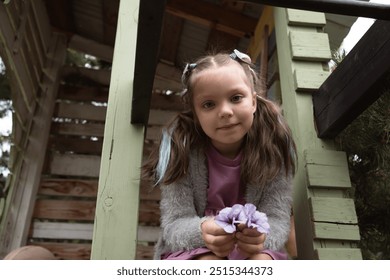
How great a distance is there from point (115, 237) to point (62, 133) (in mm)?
2408

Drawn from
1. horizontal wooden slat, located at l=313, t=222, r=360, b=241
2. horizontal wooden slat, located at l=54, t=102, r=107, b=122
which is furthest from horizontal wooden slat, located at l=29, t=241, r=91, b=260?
horizontal wooden slat, located at l=313, t=222, r=360, b=241

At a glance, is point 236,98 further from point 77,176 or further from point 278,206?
point 77,176

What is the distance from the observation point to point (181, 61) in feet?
11.9

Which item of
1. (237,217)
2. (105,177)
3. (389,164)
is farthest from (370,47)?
(105,177)

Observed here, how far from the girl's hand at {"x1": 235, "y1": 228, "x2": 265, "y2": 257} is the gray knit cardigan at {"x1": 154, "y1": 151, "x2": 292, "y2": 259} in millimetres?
140

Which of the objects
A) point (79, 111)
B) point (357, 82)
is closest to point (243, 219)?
Result: point (357, 82)

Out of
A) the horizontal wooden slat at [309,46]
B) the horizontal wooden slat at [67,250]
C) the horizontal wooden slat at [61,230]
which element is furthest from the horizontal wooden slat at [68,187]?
the horizontal wooden slat at [309,46]

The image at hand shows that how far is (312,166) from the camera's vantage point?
1.49 meters

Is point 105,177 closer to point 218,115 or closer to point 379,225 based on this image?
point 218,115

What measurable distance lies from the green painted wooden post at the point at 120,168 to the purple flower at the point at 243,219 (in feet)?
1.11

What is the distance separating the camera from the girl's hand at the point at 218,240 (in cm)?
107

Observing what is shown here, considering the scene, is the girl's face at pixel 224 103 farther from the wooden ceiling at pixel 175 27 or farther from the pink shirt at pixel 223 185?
the wooden ceiling at pixel 175 27

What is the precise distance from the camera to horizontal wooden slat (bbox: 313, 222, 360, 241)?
140 centimetres

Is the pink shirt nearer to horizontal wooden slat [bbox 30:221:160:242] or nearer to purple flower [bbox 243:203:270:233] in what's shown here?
purple flower [bbox 243:203:270:233]
